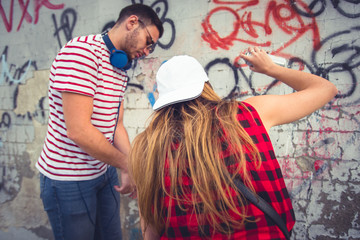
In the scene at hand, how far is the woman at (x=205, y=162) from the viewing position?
2.64 feet

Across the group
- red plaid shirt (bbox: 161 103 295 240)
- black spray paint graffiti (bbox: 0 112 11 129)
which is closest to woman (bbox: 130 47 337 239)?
red plaid shirt (bbox: 161 103 295 240)

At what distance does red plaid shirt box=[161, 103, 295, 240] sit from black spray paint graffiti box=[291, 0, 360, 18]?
1576 mm

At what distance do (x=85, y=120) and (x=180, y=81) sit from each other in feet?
1.84

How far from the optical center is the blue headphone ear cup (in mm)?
1343

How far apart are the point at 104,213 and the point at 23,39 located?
2612 mm

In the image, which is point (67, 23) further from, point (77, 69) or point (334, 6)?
point (334, 6)

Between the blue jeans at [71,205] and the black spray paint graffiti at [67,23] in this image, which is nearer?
the blue jeans at [71,205]

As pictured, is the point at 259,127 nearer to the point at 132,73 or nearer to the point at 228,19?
the point at 228,19

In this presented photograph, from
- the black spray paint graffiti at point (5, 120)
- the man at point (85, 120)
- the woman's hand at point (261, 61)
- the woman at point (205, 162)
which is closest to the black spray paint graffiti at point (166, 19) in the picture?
the man at point (85, 120)

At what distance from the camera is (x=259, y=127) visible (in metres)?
0.88

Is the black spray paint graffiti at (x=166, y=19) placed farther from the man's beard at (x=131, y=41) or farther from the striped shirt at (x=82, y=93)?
the striped shirt at (x=82, y=93)

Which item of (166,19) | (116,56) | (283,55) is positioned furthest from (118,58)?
(283,55)

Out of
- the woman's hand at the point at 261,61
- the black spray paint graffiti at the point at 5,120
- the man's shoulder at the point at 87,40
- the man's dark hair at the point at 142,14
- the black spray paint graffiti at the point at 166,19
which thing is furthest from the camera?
the black spray paint graffiti at the point at 5,120

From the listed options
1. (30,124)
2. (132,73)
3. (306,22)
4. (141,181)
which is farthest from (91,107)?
(30,124)
